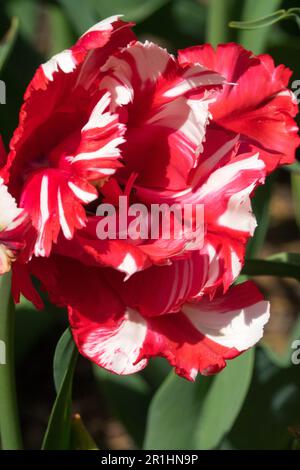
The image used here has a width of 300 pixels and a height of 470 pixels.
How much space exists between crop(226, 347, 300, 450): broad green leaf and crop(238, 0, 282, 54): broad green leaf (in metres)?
0.31

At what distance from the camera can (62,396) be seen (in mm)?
677

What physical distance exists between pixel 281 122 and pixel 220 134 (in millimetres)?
48

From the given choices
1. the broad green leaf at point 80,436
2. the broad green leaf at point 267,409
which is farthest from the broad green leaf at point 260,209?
the broad green leaf at point 80,436

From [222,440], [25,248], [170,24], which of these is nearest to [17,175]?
[25,248]

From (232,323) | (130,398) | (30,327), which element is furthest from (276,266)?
(30,327)

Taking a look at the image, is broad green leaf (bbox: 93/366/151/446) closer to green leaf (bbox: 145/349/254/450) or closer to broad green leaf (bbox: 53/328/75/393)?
green leaf (bbox: 145/349/254/450)

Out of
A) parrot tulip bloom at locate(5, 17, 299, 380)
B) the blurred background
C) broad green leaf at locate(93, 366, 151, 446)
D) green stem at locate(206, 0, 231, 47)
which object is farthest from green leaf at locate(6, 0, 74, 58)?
parrot tulip bloom at locate(5, 17, 299, 380)

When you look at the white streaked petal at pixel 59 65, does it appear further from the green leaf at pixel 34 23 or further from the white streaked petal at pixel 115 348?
the green leaf at pixel 34 23

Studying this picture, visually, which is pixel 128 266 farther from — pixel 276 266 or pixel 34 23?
pixel 34 23

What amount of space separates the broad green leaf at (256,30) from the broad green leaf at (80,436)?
42 centimetres

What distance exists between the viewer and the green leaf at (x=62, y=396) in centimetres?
66

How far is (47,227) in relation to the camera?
1.64 feet
